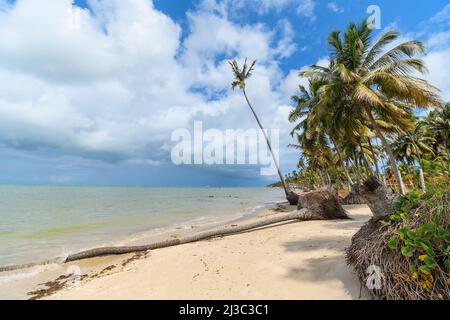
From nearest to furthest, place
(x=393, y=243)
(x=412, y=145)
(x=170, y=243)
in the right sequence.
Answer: (x=393, y=243)
(x=170, y=243)
(x=412, y=145)

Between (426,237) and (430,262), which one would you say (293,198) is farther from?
(430,262)

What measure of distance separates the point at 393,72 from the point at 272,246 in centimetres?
967

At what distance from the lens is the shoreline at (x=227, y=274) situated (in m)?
4.01

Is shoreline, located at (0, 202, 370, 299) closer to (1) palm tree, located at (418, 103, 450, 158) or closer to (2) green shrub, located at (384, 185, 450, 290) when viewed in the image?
(2) green shrub, located at (384, 185, 450, 290)

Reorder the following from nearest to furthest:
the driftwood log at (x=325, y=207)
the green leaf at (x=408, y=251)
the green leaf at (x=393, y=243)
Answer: the green leaf at (x=408, y=251) < the green leaf at (x=393, y=243) < the driftwood log at (x=325, y=207)

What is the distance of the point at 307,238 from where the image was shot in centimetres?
735

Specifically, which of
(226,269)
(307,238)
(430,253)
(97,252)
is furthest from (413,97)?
(97,252)

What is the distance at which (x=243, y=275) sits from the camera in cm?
484

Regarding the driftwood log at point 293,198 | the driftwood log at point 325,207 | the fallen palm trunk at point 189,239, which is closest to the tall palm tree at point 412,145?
the driftwood log at point 293,198

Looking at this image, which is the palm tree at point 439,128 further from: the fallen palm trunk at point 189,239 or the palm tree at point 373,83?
the fallen palm trunk at point 189,239

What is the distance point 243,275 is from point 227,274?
1.22 feet

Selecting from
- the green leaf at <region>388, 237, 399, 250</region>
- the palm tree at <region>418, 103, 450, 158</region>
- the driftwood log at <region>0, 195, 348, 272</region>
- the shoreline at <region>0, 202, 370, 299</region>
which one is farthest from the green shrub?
the palm tree at <region>418, 103, 450, 158</region>

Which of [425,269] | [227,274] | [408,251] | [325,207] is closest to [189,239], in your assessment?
[227,274]

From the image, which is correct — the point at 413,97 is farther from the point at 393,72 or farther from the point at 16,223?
the point at 16,223
